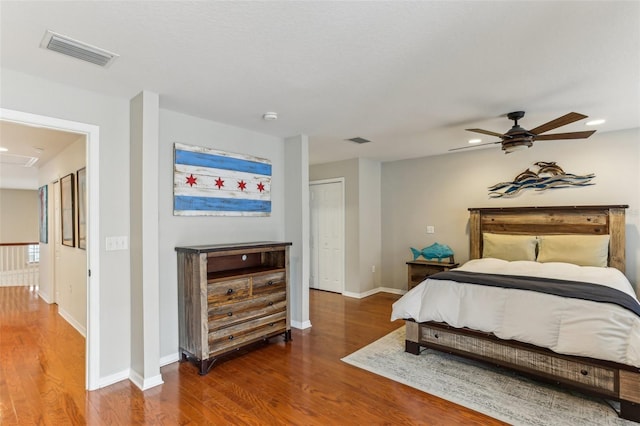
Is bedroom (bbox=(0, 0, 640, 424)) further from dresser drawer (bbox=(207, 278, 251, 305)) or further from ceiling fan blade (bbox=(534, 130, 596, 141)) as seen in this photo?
dresser drawer (bbox=(207, 278, 251, 305))

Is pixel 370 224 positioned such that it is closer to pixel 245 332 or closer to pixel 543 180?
pixel 543 180

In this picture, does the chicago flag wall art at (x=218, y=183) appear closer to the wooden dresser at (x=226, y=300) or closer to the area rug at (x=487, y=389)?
the wooden dresser at (x=226, y=300)

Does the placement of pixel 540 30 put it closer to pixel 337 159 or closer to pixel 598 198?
pixel 598 198

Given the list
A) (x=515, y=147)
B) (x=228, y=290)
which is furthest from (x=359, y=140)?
(x=228, y=290)

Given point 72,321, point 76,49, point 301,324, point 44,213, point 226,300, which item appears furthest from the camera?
point 44,213

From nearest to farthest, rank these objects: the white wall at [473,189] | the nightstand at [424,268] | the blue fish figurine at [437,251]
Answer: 1. the white wall at [473,189]
2. the nightstand at [424,268]
3. the blue fish figurine at [437,251]

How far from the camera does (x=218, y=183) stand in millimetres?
3535

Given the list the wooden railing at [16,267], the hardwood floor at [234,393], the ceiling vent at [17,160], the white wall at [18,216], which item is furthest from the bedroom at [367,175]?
the white wall at [18,216]

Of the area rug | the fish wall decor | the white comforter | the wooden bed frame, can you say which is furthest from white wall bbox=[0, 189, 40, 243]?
the fish wall decor

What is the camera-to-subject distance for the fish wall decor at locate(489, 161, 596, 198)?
4303 millimetres

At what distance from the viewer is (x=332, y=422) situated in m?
2.20

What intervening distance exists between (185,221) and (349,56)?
2230 mm

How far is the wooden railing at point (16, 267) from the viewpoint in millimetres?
6742

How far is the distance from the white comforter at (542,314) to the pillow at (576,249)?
20cm
